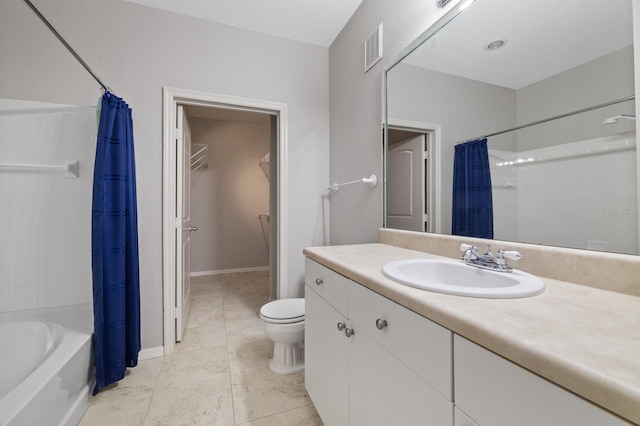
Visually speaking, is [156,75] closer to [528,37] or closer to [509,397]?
[528,37]

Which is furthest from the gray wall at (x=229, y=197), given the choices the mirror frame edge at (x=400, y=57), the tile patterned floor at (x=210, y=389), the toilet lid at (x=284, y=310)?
the mirror frame edge at (x=400, y=57)

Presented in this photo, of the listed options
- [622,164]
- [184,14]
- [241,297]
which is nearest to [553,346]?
[622,164]

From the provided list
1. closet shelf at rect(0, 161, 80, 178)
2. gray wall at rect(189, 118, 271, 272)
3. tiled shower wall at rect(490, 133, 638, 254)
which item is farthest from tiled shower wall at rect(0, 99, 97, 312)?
gray wall at rect(189, 118, 271, 272)

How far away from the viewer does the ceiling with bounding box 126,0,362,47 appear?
6.16 feet

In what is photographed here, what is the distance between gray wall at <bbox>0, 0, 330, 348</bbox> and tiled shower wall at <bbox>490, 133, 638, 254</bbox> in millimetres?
1585

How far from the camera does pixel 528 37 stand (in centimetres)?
93

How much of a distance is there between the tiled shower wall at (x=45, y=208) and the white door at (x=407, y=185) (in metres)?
1.89

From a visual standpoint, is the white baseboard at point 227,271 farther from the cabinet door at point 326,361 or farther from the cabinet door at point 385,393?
the cabinet door at point 385,393

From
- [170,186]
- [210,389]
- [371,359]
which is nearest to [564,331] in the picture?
[371,359]

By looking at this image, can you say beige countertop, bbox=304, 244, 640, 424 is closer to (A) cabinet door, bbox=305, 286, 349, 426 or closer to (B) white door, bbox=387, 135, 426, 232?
(A) cabinet door, bbox=305, 286, 349, 426

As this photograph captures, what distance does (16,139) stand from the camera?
1.50 meters

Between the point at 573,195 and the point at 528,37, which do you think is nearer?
the point at 573,195

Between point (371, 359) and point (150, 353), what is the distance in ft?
6.00

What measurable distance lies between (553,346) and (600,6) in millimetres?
1001
